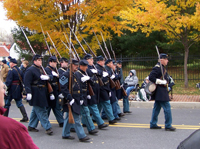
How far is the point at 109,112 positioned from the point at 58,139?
1.76 metres

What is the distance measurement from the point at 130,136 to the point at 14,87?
3.84 metres

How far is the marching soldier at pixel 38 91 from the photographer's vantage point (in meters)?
6.25

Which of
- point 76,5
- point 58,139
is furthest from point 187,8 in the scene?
point 58,139

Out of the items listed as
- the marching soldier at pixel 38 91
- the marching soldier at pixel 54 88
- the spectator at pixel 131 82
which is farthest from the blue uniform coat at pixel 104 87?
the spectator at pixel 131 82

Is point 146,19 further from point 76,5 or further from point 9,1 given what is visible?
point 9,1

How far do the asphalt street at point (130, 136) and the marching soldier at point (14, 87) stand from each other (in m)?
0.99

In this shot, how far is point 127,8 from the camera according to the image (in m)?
12.6

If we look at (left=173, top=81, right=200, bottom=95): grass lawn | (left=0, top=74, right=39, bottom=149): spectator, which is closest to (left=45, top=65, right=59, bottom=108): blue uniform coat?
(left=0, top=74, right=39, bottom=149): spectator

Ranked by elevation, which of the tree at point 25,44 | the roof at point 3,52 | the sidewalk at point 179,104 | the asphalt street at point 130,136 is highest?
the roof at point 3,52

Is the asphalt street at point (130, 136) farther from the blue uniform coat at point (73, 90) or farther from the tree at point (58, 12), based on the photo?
the tree at point (58, 12)

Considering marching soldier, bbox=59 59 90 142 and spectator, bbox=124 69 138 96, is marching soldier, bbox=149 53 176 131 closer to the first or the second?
marching soldier, bbox=59 59 90 142

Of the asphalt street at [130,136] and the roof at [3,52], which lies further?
the roof at [3,52]

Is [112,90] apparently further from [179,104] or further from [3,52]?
[3,52]

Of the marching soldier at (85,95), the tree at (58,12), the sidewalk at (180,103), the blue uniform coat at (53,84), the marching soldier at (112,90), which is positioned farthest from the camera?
the tree at (58,12)
